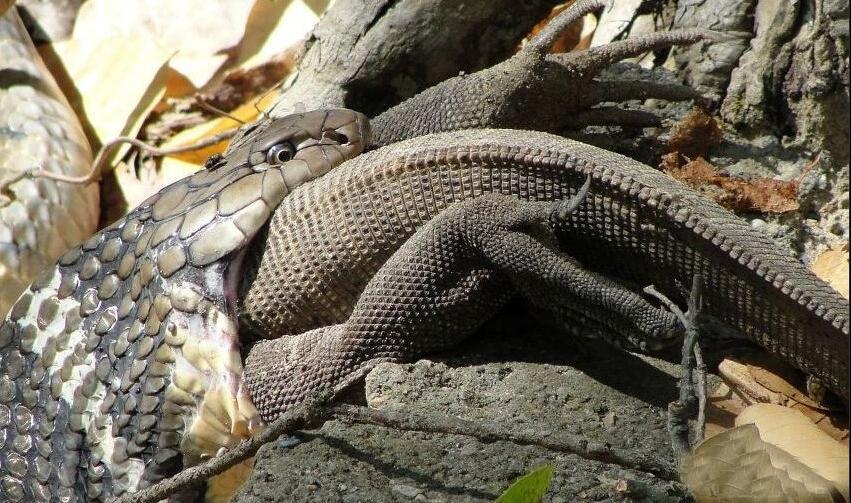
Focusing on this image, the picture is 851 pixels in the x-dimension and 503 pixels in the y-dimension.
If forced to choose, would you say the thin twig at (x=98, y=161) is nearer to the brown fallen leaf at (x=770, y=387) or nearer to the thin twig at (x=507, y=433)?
the thin twig at (x=507, y=433)

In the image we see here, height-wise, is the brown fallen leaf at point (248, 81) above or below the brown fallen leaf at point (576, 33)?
above

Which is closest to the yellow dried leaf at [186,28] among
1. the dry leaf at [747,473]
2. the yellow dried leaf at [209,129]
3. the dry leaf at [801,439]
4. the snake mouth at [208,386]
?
the yellow dried leaf at [209,129]

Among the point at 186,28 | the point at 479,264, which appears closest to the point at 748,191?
the point at 479,264

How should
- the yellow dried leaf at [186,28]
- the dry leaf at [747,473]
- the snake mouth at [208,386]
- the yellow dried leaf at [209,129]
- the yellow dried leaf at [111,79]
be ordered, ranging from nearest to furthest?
1. the dry leaf at [747,473]
2. the snake mouth at [208,386]
3. the yellow dried leaf at [209,129]
4. the yellow dried leaf at [111,79]
5. the yellow dried leaf at [186,28]

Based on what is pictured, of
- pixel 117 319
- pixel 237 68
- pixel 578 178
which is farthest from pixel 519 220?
pixel 237 68

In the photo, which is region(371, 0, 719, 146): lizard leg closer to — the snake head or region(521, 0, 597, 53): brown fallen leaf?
the snake head

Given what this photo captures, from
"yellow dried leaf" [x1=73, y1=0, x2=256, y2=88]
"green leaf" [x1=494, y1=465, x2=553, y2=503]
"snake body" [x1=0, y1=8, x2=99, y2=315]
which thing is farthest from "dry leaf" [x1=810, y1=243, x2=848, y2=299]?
"yellow dried leaf" [x1=73, y1=0, x2=256, y2=88]

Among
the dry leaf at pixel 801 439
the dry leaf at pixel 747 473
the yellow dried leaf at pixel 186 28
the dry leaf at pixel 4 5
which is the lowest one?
the dry leaf at pixel 801 439
